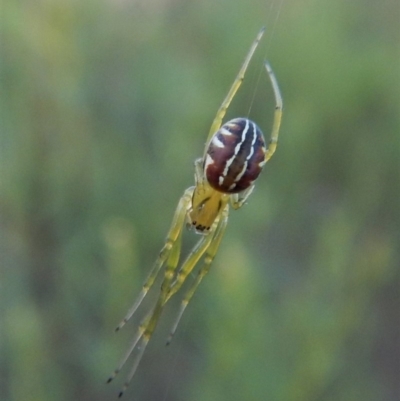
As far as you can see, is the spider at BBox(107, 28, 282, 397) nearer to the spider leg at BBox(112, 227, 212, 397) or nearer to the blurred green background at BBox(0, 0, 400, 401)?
the spider leg at BBox(112, 227, 212, 397)

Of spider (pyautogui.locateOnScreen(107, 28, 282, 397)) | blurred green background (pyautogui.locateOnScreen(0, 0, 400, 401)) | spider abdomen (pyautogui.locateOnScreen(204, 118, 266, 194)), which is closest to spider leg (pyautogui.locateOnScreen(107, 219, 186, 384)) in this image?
spider (pyautogui.locateOnScreen(107, 28, 282, 397))

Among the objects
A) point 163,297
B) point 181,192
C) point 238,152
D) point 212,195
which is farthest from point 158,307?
point 181,192

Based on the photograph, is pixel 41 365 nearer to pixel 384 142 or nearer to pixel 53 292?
pixel 53 292

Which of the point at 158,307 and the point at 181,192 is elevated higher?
the point at 181,192

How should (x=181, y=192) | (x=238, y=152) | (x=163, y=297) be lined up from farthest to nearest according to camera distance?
(x=181, y=192) → (x=163, y=297) → (x=238, y=152)

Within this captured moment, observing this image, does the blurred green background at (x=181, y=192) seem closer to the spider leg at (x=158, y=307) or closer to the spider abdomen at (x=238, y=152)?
the spider leg at (x=158, y=307)

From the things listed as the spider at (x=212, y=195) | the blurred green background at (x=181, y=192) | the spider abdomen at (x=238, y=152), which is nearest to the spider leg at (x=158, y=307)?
the spider at (x=212, y=195)

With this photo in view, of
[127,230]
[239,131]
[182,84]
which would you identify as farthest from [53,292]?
[239,131]

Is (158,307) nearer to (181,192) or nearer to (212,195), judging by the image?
(212,195)
